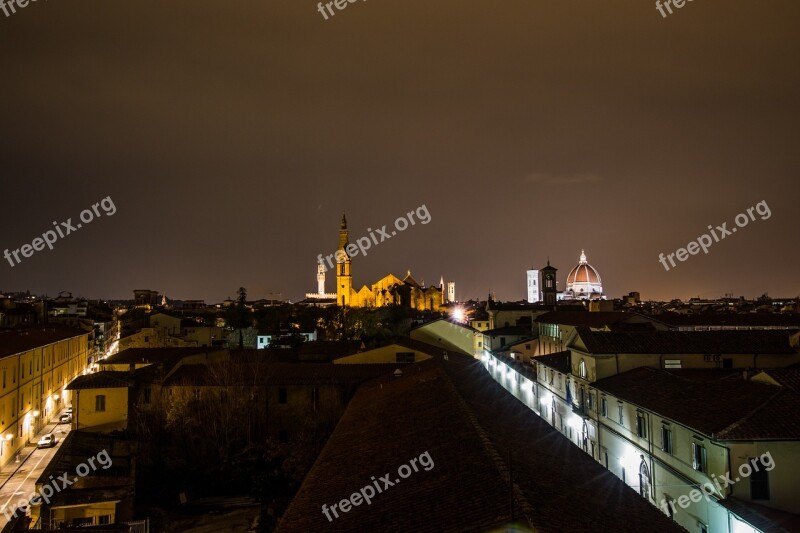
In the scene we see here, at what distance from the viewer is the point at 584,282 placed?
7392 inches


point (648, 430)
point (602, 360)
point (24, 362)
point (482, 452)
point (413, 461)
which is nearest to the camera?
point (482, 452)

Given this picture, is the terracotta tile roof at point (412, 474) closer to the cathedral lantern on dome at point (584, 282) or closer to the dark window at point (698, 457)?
the dark window at point (698, 457)

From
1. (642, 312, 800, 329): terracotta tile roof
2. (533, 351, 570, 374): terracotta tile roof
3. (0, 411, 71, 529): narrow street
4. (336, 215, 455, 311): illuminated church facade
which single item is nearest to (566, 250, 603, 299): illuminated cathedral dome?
(336, 215, 455, 311): illuminated church facade

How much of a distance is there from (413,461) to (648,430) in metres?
14.3

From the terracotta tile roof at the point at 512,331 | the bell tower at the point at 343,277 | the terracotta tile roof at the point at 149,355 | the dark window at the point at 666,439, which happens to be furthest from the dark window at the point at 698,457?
the bell tower at the point at 343,277

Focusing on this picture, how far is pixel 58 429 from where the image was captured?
36562 millimetres

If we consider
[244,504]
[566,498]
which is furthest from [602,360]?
[566,498]

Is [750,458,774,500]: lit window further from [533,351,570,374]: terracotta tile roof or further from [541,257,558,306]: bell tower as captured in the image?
[541,257,558,306]: bell tower

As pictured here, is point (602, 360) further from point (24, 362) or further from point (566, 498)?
point (24, 362)

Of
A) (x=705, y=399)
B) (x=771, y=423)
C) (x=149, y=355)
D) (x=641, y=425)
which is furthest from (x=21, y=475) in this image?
(x=771, y=423)

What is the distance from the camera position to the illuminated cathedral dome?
18600 centimetres

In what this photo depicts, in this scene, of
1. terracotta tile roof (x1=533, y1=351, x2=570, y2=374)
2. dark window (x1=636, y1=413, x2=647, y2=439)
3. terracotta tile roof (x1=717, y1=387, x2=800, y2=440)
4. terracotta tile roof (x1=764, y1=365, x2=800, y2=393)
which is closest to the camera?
terracotta tile roof (x1=717, y1=387, x2=800, y2=440)

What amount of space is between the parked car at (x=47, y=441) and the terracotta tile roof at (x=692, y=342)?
100 ft

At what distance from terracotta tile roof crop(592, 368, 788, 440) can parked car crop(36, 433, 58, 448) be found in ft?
100
